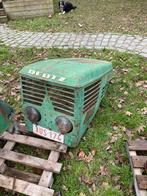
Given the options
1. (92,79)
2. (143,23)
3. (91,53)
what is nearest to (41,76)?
(92,79)

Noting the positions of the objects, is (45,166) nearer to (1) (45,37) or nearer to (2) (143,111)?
(2) (143,111)

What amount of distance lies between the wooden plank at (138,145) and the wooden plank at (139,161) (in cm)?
15

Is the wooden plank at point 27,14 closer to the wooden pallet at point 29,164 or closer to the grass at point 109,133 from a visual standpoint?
the grass at point 109,133

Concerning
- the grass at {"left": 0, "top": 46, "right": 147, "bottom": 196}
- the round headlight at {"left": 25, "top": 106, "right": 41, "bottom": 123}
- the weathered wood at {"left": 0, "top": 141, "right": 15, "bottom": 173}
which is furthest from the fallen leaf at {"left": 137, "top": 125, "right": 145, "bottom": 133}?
the weathered wood at {"left": 0, "top": 141, "right": 15, "bottom": 173}

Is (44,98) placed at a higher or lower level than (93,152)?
higher

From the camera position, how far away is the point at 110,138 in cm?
344

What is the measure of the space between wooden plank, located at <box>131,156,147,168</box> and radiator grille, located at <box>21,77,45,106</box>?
4.24 ft

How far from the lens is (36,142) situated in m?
3.21

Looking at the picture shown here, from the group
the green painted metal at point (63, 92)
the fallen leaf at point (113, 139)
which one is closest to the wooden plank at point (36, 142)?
the green painted metal at point (63, 92)

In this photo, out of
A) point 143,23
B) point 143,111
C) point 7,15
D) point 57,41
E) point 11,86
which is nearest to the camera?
point 143,111

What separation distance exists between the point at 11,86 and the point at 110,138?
2160mm

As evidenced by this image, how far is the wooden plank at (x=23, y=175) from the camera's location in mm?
2853

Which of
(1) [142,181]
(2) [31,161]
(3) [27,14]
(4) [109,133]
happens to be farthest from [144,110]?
(3) [27,14]

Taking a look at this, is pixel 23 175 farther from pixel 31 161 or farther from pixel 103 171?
pixel 103 171
